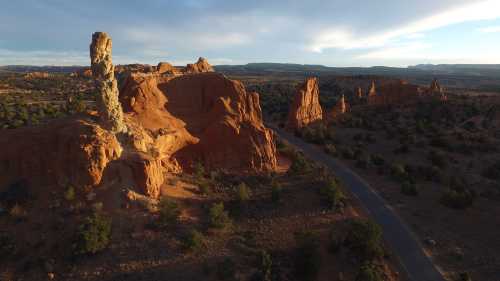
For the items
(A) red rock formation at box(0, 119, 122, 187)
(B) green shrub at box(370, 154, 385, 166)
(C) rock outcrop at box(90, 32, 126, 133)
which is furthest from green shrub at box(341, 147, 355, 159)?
(A) red rock formation at box(0, 119, 122, 187)

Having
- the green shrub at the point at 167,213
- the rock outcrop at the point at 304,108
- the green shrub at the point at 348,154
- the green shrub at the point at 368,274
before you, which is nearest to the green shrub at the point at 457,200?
the green shrub at the point at 368,274

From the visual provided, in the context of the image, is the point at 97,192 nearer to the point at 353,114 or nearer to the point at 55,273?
the point at 55,273

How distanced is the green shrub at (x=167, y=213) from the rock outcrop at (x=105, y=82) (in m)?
5.08

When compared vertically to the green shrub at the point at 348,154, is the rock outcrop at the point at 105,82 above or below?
above

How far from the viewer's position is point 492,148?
36.6 meters

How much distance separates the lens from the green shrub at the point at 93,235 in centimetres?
1405

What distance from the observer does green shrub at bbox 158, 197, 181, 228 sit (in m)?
16.1

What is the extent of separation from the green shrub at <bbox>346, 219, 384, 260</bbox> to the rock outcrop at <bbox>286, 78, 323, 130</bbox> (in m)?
31.7

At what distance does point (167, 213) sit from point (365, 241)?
34.7ft

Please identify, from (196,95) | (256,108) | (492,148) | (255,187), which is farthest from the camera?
(492,148)

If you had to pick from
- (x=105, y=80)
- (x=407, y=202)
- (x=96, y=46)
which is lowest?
(x=407, y=202)

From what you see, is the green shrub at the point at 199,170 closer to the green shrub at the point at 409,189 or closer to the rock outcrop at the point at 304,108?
the green shrub at the point at 409,189

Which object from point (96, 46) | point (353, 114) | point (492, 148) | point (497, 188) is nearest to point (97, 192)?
point (96, 46)

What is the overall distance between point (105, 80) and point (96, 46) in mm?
1886
